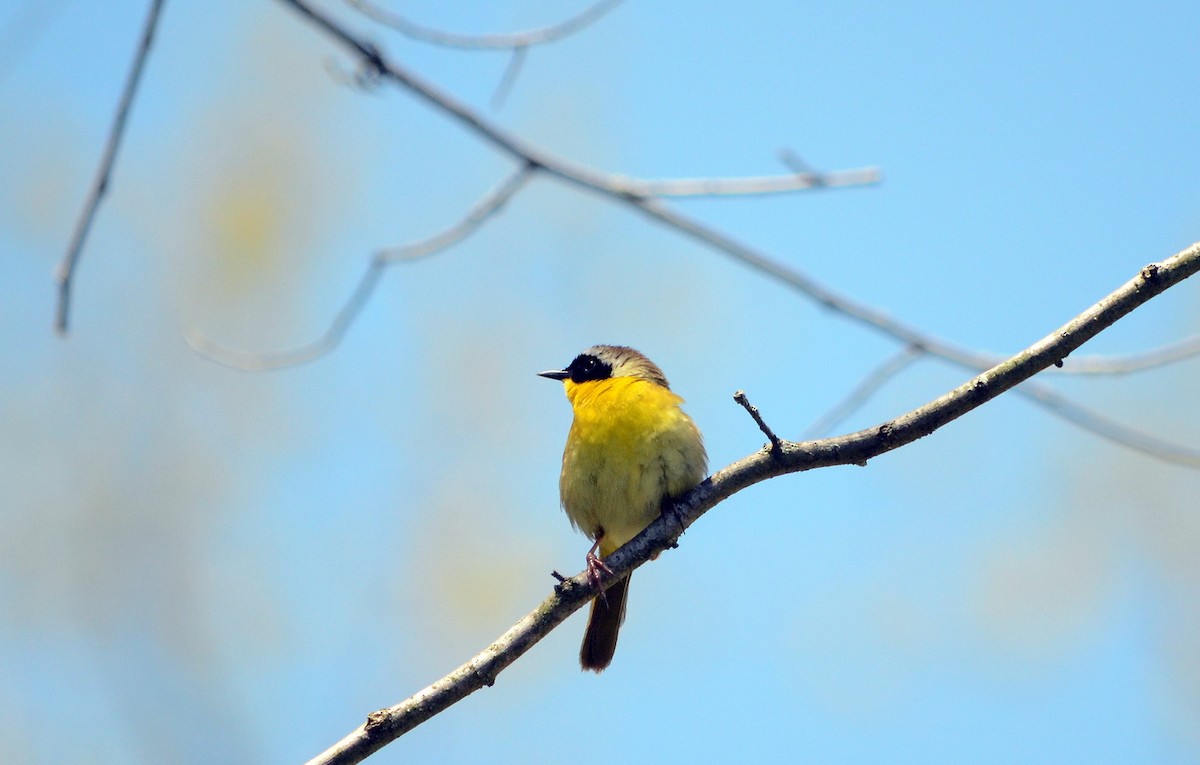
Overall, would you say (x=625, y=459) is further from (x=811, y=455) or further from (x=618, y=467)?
(x=811, y=455)

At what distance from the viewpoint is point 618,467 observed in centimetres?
464

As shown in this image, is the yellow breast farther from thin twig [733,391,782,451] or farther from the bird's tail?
thin twig [733,391,782,451]

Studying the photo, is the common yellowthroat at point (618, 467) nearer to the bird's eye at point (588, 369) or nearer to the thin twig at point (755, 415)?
the bird's eye at point (588, 369)

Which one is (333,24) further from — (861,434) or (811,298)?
(861,434)

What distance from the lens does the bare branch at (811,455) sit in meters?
2.73

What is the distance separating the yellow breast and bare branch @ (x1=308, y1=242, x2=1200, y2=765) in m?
1.09

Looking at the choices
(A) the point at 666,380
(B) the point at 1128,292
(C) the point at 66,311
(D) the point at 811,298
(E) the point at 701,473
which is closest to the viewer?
(B) the point at 1128,292

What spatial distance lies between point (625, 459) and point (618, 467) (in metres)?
0.05

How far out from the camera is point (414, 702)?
116 inches

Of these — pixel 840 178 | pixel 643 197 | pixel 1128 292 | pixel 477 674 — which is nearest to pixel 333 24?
pixel 643 197

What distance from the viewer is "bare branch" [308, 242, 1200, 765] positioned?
273 cm

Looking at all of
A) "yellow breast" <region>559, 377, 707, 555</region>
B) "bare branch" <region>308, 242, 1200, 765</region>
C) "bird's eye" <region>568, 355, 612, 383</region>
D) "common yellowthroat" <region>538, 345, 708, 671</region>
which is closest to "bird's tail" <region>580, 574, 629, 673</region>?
"common yellowthroat" <region>538, 345, 708, 671</region>

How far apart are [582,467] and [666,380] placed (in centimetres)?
103

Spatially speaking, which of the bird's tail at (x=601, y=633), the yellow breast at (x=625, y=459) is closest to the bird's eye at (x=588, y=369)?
the yellow breast at (x=625, y=459)
